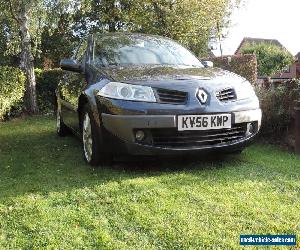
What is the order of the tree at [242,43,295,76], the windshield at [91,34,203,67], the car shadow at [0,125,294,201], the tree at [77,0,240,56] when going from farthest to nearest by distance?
the tree at [242,43,295,76]
the tree at [77,0,240,56]
the windshield at [91,34,203,67]
the car shadow at [0,125,294,201]

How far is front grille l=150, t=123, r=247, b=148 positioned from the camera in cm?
434

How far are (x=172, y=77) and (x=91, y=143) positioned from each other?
1.14m

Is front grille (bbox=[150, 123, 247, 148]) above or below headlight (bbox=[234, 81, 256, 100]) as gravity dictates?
below

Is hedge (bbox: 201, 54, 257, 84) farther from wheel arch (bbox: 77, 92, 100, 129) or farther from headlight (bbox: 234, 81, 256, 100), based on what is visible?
wheel arch (bbox: 77, 92, 100, 129)

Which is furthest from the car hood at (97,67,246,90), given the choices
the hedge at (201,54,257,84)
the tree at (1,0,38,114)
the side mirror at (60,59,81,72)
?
the hedge at (201,54,257,84)

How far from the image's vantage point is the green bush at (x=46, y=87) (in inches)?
492

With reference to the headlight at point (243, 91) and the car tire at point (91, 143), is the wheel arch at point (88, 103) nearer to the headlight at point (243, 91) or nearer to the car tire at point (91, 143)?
the car tire at point (91, 143)

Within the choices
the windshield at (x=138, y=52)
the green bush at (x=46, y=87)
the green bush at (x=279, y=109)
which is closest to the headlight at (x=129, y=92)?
the windshield at (x=138, y=52)

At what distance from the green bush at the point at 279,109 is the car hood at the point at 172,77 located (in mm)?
1437

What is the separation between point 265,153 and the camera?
557 centimetres

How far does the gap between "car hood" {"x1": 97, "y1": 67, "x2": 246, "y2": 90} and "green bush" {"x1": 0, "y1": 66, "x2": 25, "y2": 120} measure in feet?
18.3

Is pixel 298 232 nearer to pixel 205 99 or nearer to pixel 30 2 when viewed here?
pixel 205 99

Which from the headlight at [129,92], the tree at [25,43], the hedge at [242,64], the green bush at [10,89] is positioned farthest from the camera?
the hedge at [242,64]

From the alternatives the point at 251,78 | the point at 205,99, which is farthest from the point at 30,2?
the point at 205,99
